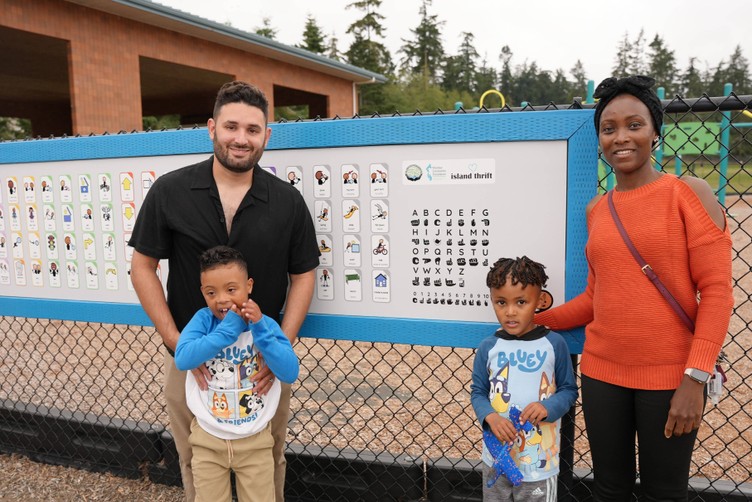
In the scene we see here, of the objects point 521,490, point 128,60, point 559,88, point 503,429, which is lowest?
point 521,490

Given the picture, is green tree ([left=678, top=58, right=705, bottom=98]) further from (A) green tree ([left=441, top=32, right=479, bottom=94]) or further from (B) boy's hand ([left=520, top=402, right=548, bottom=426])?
(B) boy's hand ([left=520, top=402, right=548, bottom=426])

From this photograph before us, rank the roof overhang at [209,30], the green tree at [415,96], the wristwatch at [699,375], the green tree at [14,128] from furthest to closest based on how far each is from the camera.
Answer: the green tree at [415,96]
the green tree at [14,128]
the roof overhang at [209,30]
the wristwatch at [699,375]

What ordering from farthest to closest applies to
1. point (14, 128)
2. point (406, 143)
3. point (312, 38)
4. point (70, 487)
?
1. point (312, 38)
2. point (14, 128)
3. point (70, 487)
4. point (406, 143)

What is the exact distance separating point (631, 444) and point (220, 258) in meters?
1.58

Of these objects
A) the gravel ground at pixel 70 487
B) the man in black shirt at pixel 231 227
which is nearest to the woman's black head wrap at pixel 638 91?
the man in black shirt at pixel 231 227

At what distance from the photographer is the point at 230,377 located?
2.22 m

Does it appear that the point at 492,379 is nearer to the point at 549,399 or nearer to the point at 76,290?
the point at 549,399

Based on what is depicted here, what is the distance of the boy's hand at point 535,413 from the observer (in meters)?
2.04

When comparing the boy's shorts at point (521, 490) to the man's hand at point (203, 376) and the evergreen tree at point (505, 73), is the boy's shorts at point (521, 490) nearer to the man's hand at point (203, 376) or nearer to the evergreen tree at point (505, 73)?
the man's hand at point (203, 376)

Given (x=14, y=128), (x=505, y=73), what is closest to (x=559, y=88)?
(x=505, y=73)

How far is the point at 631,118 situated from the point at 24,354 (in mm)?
6146

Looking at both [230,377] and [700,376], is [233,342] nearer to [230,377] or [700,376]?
[230,377]

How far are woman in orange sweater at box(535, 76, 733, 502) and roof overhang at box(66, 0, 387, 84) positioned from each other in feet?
33.2

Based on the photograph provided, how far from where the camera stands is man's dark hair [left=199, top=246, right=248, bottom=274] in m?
2.11
